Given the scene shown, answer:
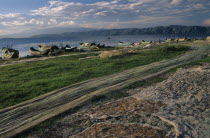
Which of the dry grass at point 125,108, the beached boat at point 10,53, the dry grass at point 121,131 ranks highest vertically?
the beached boat at point 10,53

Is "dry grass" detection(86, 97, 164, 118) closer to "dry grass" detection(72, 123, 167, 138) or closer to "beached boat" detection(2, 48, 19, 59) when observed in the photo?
"dry grass" detection(72, 123, 167, 138)

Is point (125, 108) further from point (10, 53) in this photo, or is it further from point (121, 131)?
point (10, 53)

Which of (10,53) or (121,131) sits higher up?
(10,53)

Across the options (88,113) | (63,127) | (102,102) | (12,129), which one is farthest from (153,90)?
(12,129)

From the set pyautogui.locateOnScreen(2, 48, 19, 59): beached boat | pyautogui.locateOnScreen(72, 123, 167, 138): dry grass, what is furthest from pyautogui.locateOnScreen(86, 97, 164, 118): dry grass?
pyautogui.locateOnScreen(2, 48, 19, 59): beached boat

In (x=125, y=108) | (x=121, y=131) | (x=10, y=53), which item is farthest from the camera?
(x=10, y=53)

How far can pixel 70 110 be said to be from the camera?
7.66 metres

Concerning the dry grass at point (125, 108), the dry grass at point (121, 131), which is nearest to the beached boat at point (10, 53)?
the dry grass at point (125, 108)

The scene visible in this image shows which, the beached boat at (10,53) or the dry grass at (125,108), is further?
Answer: the beached boat at (10,53)

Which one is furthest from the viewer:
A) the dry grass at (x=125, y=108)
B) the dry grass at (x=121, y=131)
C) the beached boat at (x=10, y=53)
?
the beached boat at (x=10, y=53)

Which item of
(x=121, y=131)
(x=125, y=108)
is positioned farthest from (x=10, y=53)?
(x=121, y=131)

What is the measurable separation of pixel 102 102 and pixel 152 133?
3.21m

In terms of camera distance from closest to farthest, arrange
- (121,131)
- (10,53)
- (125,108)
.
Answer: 1. (121,131)
2. (125,108)
3. (10,53)

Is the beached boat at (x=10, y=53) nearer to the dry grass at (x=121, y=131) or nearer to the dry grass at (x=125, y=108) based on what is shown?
the dry grass at (x=125, y=108)
